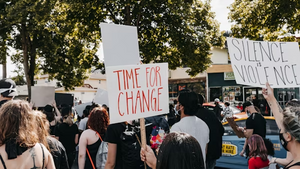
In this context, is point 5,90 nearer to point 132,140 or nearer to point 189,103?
point 132,140

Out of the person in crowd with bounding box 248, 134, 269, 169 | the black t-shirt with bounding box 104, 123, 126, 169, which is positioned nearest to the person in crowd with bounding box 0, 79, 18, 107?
the black t-shirt with bounding box 104, 123, 126, 169

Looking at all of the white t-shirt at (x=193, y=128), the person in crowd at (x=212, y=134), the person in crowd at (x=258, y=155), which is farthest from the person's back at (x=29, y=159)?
the person in crowd at (x=258, y=155)

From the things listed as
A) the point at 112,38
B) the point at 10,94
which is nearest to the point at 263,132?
the point at 112,38

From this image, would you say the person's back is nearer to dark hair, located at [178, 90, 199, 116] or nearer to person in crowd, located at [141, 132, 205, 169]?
person in crowd, located at [141, 132, 205, 169]

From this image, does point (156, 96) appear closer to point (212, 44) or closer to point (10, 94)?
point (10, 94)

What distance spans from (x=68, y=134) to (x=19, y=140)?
3.24 m

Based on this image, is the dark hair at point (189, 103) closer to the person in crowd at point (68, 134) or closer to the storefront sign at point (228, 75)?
the person in crowd at point (68, 134)

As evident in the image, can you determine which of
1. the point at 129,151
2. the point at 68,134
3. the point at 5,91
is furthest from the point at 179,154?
the point at 68,134

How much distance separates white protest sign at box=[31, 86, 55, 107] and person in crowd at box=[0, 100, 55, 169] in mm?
7343

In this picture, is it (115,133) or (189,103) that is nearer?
(115,133)

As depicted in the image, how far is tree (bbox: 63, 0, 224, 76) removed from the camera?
15305 millimetres

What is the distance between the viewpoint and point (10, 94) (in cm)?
427

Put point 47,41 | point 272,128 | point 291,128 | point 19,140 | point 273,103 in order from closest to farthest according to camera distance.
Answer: point 291,128, point 19,140, point 273,103, point 272,128, point 47,41

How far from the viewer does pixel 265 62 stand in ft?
12.5
